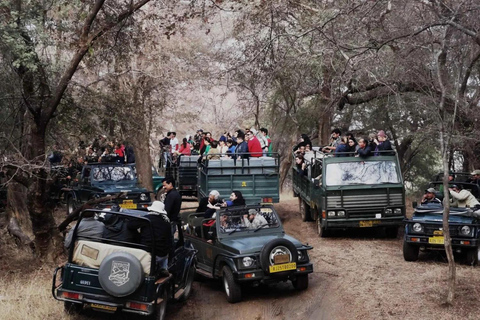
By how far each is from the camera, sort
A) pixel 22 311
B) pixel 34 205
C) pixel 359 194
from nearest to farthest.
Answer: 1. pixel 22 311
2. pixel 34 205
3. pixel 359 194

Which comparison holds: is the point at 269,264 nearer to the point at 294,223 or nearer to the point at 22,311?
the point at 22,311

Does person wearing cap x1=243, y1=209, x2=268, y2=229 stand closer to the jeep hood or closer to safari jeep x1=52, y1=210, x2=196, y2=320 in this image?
the jeep hood

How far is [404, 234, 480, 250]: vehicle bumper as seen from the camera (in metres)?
11.6

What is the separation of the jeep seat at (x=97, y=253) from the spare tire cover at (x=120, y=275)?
23 cm

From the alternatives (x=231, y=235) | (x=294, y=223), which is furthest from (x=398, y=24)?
(x=231, y=235)

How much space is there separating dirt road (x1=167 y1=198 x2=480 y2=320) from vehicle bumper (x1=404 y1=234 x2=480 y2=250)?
1.15 ft

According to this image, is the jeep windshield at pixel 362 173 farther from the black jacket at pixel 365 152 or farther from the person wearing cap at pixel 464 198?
the person wearing cap at pixel 464 198

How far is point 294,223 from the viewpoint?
58.9 ft

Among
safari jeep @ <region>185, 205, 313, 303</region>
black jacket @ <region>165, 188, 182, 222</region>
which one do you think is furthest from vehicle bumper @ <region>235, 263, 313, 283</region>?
black jacket @ <region>165, 188, 182, 222</region>

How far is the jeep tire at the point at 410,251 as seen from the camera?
12.2 metres

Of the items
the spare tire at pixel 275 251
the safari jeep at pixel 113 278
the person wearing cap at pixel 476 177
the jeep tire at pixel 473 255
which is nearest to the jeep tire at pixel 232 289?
the spare tire at pixel 275 251

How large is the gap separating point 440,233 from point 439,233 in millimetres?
18

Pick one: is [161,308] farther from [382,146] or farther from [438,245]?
[382,146]

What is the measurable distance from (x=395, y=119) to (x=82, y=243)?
19.4 meters
